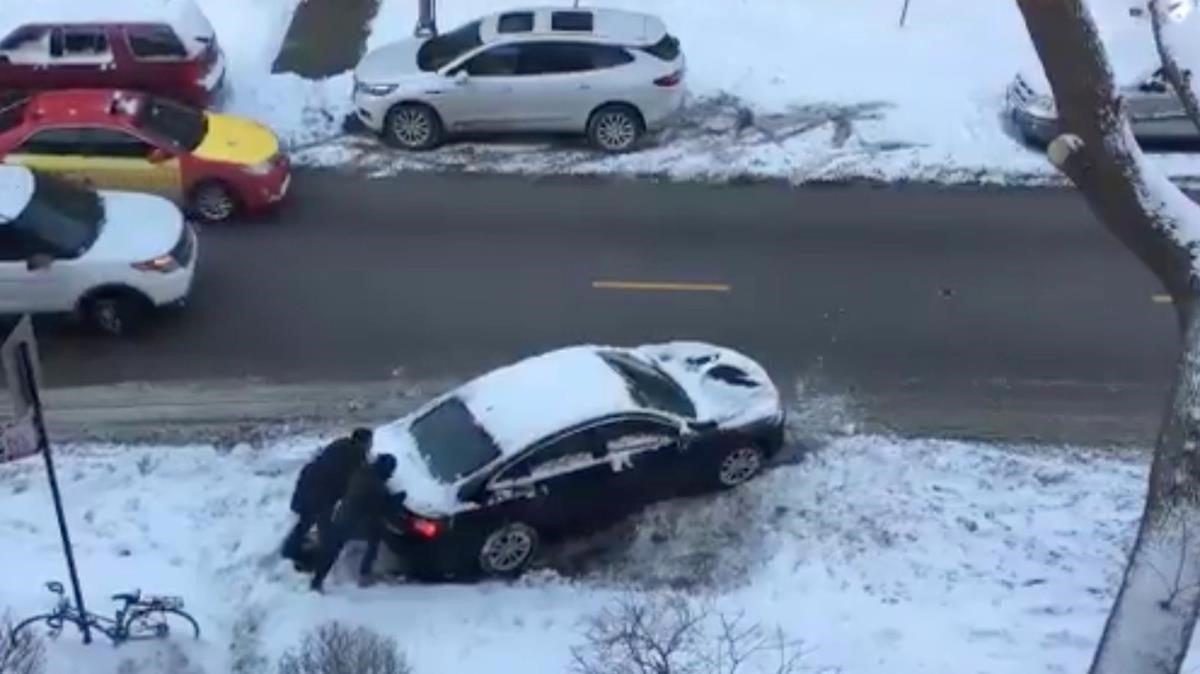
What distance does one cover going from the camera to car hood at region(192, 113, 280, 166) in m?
21.1

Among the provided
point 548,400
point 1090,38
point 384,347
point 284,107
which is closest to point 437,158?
point 284,107

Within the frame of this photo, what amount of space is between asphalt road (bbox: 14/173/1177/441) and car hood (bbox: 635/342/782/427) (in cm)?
134

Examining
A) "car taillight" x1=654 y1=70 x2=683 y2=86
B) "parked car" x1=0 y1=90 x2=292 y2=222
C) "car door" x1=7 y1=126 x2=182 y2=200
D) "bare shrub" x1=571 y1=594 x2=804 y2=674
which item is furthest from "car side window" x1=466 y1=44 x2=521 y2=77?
"bare shrub" x1=571 y1=594 x2=804 y2=674

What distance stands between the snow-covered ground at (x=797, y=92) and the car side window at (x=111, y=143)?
7.87 ft

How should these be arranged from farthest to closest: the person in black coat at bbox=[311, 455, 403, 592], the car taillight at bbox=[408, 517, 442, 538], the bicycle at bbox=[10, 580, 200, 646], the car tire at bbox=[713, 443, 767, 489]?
the car tire at bbox=[713, 443, 767, 489] < the car taillight at bbox=[408, 517, 442, 538] < the person in black coat at bbox=[311, 455, 403, 592] < the bicycle at bbox=[10, 580, 200, 646]

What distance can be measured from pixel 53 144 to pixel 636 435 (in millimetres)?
7711

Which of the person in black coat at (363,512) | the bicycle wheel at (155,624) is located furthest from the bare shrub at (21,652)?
the person in black coat at (363,512)

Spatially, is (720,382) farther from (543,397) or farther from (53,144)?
(53,144)

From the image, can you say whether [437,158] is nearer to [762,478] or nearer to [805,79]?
[805,79]

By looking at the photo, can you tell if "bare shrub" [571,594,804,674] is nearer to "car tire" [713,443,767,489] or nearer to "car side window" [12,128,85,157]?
"car tire" [713,443,767,489]

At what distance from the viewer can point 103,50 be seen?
74.4 ft

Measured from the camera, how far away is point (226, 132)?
21.5 meters

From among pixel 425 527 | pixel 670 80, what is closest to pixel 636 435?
pixel 425 527

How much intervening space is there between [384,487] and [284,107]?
29.8ft
